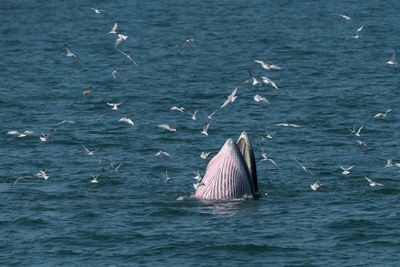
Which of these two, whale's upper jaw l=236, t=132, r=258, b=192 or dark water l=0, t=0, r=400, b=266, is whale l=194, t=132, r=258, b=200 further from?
dark water l=0, t=0, r=400, b=266

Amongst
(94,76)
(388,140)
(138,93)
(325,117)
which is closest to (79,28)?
(94,76)

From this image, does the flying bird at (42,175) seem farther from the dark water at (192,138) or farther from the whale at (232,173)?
the whale at (232,173)

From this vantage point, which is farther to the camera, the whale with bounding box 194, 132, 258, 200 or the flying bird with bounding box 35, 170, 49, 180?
the flying bird with bounding box 35, 170, 49, 180

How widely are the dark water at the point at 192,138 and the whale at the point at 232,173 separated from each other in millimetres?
800

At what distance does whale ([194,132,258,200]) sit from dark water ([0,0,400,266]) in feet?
2.62

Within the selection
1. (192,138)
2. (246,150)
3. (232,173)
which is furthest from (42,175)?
(192,138)

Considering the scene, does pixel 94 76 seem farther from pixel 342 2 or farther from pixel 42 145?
pixel 342 2

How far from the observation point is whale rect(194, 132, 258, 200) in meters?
53.6

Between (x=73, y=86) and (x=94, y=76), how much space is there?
554 cm

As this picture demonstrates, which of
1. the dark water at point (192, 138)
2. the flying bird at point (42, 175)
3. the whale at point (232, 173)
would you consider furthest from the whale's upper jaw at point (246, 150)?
the flying bird at point (42, 175)

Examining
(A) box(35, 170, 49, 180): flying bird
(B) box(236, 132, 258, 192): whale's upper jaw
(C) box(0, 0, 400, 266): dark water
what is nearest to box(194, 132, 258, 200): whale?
(B) box(236, 132, 258, 192): whale's upper jaw

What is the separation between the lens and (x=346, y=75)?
95.3 metres

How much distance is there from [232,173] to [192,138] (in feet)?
62.3

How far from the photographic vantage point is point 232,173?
5391 centimetres
